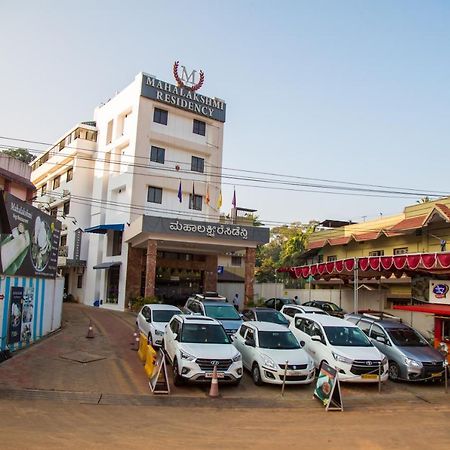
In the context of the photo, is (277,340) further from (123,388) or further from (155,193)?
(155,193)

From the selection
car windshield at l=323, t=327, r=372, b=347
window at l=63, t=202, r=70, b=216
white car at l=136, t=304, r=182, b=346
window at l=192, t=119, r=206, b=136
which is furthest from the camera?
window at l=63, t=202, r=70, b=216

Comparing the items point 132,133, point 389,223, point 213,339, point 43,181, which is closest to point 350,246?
point 389,223

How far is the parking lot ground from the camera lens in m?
11.3

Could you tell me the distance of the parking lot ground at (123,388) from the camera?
1130 cm

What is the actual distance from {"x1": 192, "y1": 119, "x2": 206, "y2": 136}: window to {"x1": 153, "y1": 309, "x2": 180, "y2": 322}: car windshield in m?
24.3

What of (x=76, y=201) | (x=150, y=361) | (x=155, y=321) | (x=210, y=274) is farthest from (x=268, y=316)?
(x=76, y=201)

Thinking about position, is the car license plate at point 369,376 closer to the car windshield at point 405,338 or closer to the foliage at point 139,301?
the car windshield at point 405,338

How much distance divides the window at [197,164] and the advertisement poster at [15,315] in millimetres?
25205

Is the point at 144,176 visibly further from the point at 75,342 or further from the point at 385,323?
the point at 385,323

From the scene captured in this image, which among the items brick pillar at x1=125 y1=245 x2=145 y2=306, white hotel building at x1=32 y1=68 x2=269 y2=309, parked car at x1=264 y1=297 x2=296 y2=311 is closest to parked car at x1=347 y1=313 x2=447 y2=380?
parked car at x1=264 y1=297 x2=296 y2=311

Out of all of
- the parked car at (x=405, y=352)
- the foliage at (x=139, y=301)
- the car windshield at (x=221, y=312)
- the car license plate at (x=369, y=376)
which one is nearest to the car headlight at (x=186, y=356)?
the car license plate at (x=369, y=376)

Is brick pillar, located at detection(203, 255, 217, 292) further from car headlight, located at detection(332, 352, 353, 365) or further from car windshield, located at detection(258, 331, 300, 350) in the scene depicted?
car headlight, located at detection(332, 352, 353, 365)

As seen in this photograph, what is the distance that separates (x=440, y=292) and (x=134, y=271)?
23.4m

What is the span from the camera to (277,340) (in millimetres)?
14039
